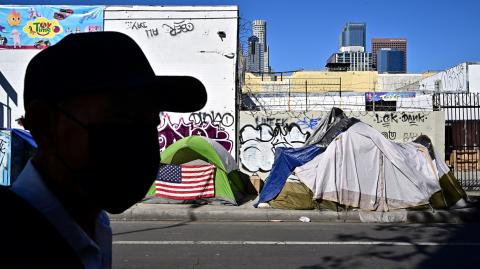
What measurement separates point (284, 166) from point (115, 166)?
36.6 feet

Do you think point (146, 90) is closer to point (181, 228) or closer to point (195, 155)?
point (181, 228)

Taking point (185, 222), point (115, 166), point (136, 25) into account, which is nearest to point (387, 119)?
point (136, 25)

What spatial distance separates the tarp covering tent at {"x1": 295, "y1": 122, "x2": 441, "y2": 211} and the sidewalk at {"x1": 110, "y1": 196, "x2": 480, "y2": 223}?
33 cm

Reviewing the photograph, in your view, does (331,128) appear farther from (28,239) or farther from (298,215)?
(28,239)

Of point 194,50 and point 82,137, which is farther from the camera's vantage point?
point 194,50

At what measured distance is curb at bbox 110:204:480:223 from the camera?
1112 centimetres

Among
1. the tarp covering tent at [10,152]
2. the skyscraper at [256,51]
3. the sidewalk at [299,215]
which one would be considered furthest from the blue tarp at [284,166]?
the skyscraper at [256,51]

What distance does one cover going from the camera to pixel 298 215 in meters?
11.3

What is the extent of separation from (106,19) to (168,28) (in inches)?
A: 82.6

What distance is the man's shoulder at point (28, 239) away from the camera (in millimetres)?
977

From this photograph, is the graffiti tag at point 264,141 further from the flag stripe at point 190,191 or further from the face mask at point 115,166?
the face mask at point 115,166

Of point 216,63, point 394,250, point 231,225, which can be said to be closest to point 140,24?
point 216,63

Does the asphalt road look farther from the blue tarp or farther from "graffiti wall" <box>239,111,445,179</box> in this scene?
"graffiti wall" <box>239,111,445,179</box>

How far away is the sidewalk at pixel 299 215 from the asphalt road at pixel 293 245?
0.47 m
